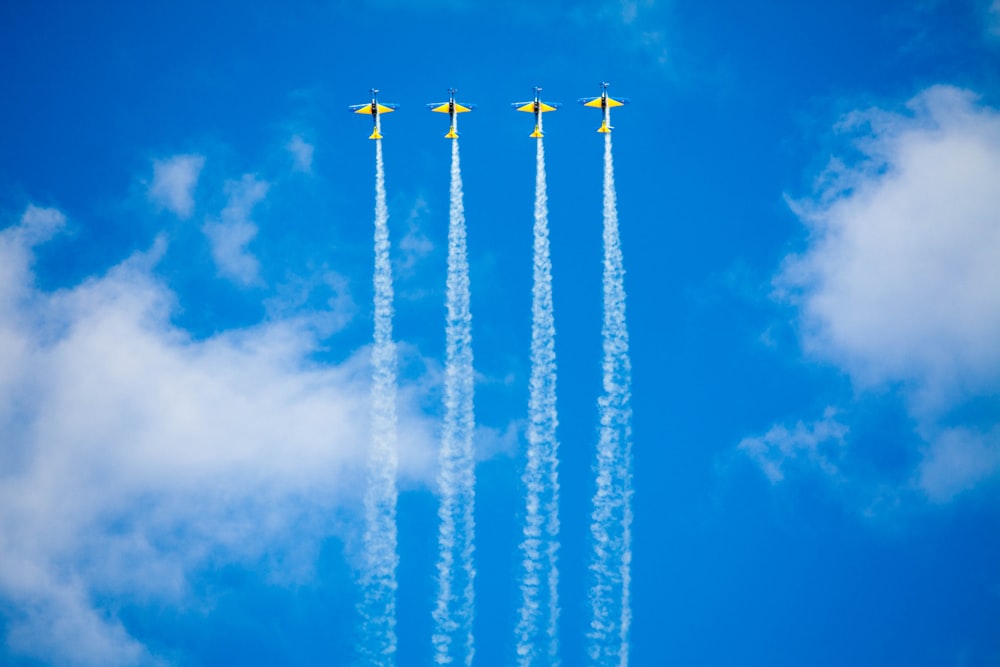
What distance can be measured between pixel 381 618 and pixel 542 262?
2040 centimetres

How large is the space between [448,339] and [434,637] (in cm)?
1528

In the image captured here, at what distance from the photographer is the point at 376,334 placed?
2621 inches

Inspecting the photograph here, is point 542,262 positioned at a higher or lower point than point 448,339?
higher

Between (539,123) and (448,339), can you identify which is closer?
(448,339)

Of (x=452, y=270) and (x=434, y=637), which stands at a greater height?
(x=452, y=270)

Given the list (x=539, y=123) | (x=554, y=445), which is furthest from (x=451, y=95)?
(x=554, y=445)

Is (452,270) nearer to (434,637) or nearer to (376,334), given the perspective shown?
(376,334)

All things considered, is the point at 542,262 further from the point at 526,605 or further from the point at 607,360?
the point at 526,605

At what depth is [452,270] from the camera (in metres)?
67.3

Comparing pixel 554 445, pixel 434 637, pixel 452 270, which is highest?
pixel 452 270

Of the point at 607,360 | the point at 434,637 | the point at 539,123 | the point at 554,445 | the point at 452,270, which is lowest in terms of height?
the point at 434,637

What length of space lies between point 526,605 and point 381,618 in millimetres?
7491

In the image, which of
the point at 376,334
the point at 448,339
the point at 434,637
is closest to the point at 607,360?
the point at 448,339

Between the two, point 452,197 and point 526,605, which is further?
point 452,197
